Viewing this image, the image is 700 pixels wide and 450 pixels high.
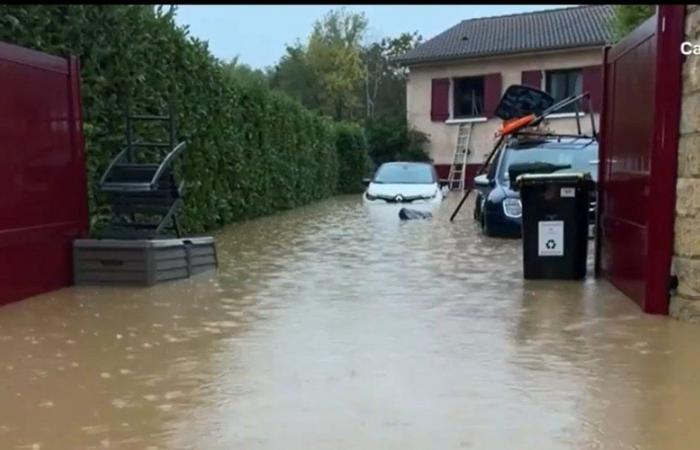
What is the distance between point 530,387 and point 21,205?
4.59 meters

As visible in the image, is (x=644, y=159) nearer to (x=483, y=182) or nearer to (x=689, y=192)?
(x=689, y=192)

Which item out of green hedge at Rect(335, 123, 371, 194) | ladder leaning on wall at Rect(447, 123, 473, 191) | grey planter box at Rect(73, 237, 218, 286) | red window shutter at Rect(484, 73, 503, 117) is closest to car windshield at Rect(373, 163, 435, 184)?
green hedge at Rect(335, 123, 371, 194)

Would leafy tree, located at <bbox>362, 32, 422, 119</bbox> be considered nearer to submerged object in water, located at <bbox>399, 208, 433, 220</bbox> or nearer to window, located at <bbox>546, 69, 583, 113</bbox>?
window, located at <bbox>546, 69, 583, 113</bbox>

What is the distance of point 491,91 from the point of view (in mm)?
29891

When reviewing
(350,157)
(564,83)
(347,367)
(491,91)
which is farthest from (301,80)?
(347,367)

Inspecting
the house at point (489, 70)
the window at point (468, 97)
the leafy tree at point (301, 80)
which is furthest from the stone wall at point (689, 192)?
the leafy tree at point (301, 80)

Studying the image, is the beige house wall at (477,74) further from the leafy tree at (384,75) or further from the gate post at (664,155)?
the gate post at (664,155)

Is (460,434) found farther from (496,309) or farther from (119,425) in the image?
(496,309)

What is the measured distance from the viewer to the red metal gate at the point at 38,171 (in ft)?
20.7

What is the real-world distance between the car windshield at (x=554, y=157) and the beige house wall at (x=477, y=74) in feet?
50.1

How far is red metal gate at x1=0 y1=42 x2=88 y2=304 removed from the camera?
249 inches

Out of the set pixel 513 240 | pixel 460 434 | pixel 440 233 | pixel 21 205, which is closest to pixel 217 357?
pixel 460 434

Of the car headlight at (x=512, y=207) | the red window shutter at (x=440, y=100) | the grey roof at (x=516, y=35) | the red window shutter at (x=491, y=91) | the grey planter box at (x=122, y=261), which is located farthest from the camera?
the red window shutter at (x=440, y=100)

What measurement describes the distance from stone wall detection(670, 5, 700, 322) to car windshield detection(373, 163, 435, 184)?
13.9m
